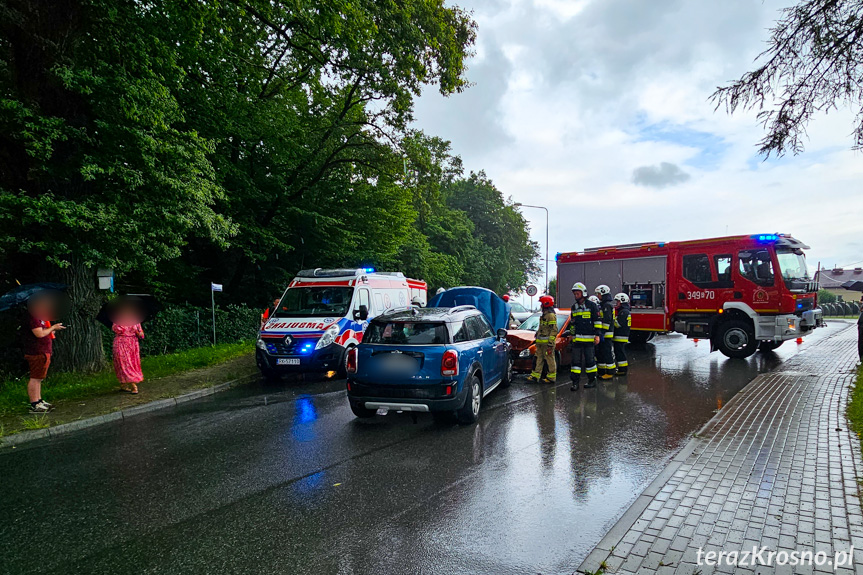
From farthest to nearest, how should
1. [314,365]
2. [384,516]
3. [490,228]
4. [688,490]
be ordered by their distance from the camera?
[490,228]
[314,365]
[688,490]
[384,516]

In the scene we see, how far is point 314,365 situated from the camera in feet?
34.2

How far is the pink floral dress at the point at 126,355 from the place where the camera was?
9070mm

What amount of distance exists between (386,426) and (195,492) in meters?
2.75

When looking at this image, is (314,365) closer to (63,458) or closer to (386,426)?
(386,426)

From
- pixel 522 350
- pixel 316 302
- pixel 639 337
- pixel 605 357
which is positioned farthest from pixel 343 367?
pixel 639 337

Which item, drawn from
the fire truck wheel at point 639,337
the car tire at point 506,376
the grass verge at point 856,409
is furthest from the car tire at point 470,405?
the fire truck wheel at point 639,337

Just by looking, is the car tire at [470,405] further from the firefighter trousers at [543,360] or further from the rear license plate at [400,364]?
the firefighter trousers at [543,360]

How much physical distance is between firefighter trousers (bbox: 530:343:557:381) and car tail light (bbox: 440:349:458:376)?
13.1 ft

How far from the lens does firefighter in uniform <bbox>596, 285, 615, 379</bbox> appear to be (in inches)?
395

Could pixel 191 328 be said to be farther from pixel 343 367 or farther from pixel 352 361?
pixel 352 361

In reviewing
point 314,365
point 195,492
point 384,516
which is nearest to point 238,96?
point 314,365

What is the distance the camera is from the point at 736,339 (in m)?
12.6

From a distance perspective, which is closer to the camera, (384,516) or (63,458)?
(384,516)

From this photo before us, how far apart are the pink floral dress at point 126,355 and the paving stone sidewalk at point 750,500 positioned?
8931 millimetres
